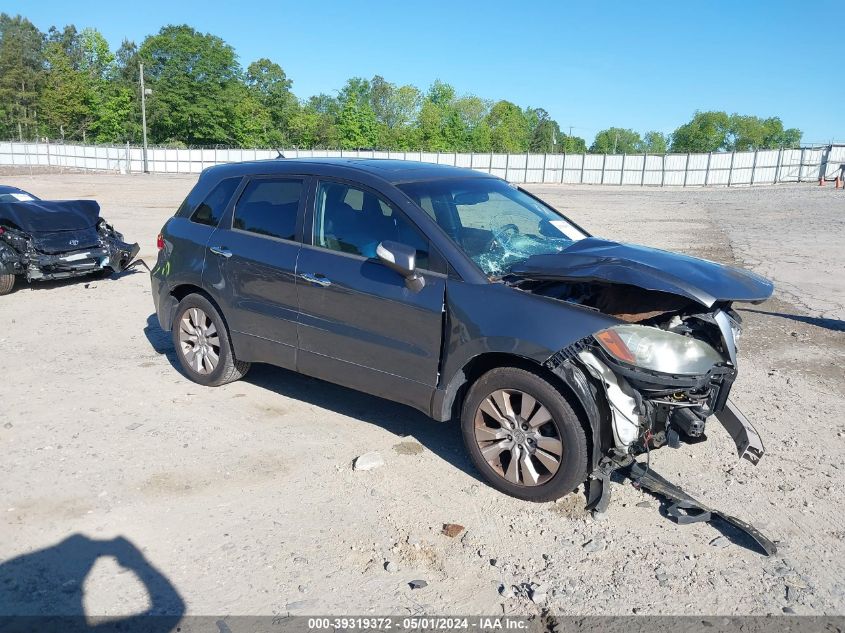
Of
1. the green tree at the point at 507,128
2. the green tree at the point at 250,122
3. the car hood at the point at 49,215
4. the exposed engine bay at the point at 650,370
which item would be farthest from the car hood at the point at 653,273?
the green tree at the point at 507,128

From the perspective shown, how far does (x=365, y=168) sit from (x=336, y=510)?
241 centimetres

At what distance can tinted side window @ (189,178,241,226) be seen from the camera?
574 centimetres

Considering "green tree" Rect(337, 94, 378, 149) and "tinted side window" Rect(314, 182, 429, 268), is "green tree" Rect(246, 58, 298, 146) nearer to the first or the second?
"green tree" Rect(337, 94, 378, 149)

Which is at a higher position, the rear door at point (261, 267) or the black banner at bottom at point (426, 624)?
the rear door at point (261, 267)

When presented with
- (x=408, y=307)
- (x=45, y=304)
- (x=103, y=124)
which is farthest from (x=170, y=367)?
(x=103, y=124)

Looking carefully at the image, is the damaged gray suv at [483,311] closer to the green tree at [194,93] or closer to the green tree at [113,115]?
the green tree at [194,93]

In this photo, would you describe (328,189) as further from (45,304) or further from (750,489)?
(45,304)

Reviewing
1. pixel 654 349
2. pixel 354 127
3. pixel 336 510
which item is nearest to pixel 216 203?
pixel 336 510

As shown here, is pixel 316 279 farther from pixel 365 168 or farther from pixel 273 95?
pixel 273 95

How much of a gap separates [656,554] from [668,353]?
3.49ft

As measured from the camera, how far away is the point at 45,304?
9156mm

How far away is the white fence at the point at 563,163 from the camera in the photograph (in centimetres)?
4738

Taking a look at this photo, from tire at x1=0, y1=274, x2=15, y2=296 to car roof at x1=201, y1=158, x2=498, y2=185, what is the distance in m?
5.34

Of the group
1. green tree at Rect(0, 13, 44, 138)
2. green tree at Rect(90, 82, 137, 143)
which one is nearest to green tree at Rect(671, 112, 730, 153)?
green tree at Rect(90, 82, 137, 143)
